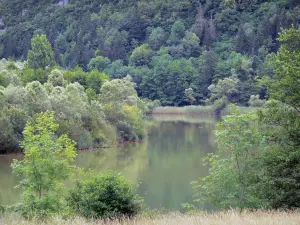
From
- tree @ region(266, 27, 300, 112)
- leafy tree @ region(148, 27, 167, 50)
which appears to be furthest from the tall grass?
tree @ region(266, 27, 300, 112)

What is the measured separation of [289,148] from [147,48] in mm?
136682

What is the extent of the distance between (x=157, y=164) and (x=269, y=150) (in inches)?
926

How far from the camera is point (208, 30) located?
15412cm

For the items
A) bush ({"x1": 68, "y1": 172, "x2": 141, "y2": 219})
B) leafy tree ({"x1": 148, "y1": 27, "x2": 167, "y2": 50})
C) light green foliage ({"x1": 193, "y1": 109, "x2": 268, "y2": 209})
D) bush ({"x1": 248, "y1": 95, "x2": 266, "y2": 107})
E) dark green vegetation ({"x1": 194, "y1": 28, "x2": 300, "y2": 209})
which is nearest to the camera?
bush ({"x1": 68, "y1": 172, "x2": 141, "y2": 219})

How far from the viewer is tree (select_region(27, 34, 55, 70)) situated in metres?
88.1

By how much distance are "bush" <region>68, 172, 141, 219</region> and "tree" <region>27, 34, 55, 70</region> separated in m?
74.2

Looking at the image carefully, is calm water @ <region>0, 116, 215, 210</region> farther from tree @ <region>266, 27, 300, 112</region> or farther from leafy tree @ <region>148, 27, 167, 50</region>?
leafy tree @ <region>148, 27, 167, 50</region>

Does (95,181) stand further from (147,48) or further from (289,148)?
(147,48)

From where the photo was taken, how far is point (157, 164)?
41438 mm

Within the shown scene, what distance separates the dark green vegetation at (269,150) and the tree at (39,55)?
236ft

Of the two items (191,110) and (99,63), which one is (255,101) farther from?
(99,63)

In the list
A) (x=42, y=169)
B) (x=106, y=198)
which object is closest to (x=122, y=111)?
(x=42, y=169)

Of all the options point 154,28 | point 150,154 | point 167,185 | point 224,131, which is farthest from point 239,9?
point 224,131

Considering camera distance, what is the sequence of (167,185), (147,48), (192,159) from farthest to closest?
(147,48)
(192,159)
(167,185)
